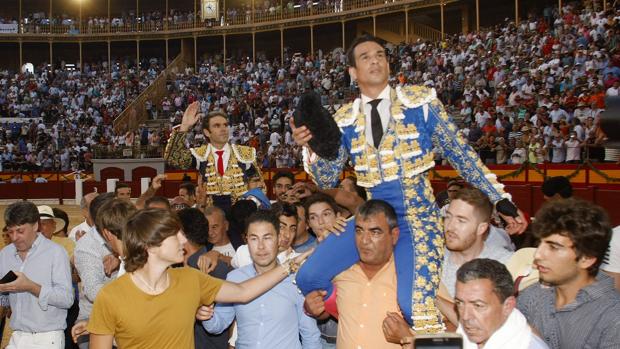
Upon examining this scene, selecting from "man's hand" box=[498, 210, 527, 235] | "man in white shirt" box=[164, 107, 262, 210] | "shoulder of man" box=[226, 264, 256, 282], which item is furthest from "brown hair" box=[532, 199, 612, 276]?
"man in white shirt" box=[164, 107, 262, 210]

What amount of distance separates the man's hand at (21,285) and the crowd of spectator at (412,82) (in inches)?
118

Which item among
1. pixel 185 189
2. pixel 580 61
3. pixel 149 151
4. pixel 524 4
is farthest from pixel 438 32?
pixel 185 189

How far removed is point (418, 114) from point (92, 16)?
38.6 metres

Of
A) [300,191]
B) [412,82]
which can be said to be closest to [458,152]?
[300,191]

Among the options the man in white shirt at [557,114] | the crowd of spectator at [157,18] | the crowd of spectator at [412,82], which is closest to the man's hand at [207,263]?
the crowd of spectator at [412,82]

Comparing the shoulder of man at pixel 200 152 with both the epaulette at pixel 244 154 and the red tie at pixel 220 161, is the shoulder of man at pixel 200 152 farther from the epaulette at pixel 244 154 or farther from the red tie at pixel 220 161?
the epaulette at pixel 244 154

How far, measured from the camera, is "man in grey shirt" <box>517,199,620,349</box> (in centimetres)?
277

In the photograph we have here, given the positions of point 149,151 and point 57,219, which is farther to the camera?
point 149,151

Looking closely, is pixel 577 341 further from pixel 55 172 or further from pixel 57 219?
pixel 55 172

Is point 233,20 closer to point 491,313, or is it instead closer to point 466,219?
point 466,219

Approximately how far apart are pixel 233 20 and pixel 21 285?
32.9m

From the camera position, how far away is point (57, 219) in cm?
627

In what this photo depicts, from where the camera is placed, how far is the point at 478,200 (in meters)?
3.64

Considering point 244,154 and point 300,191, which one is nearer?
point 300,191
